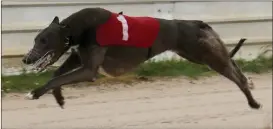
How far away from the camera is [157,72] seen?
6.93 meters

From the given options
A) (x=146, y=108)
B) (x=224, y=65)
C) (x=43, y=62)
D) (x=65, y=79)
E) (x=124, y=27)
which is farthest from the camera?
(x=146, y=108)

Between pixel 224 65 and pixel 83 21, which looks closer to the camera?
pixel 83 21

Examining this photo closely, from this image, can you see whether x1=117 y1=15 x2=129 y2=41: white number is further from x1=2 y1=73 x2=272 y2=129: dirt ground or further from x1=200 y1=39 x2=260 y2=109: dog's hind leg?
x1=2 y1=73 x2=272 y2=129: dirt ground

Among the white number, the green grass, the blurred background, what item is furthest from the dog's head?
the blurred background

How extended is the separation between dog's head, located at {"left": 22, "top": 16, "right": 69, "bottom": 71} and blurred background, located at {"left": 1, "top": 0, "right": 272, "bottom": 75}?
2.50 m

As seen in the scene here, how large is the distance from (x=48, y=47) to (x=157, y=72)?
3.30 meters

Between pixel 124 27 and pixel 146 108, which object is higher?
pixel 124 27

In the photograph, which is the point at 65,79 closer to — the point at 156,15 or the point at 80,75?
the point at 80,75

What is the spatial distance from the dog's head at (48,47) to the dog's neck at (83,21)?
0.04m

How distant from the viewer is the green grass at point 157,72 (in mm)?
6043

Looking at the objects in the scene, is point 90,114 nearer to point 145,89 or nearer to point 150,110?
point 150,110

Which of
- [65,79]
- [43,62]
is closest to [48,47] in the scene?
[43,62]

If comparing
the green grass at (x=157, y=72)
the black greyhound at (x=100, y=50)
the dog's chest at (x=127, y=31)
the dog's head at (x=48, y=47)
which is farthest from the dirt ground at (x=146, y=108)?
the dog's head at (x=48, y=47)

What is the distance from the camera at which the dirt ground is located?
4.67 m
